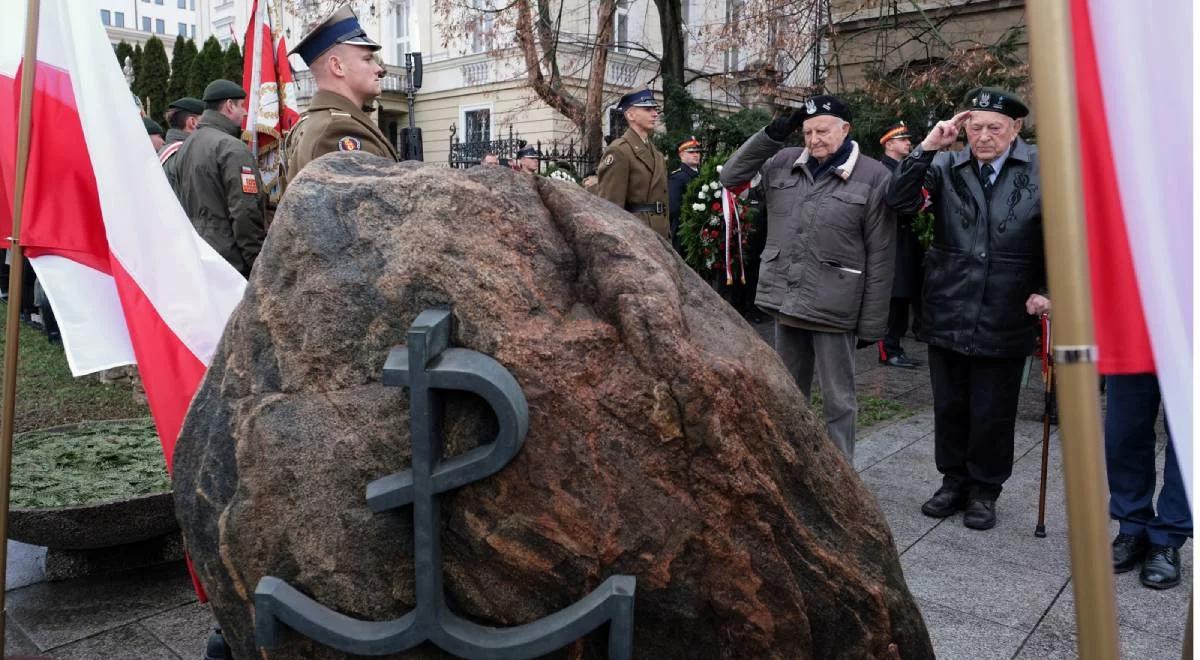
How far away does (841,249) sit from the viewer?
418 centimetres

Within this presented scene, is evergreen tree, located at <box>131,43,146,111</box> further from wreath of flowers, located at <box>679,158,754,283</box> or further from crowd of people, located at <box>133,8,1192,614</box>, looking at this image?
crowd of people, located at <box>133,8,1192,614</box>

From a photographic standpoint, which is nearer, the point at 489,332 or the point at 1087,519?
the point at 1087,519

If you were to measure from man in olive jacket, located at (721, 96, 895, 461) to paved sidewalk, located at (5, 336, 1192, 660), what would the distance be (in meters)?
0.78

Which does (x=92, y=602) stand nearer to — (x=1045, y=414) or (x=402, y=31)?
(x=1045, y=414)

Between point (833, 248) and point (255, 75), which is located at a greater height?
point (255, 75)

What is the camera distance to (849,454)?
14.8 ft

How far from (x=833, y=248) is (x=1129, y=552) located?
1729 mm

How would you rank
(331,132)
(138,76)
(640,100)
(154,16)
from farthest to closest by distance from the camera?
1. (154,16)
2. (138,76)
3. (640,100)
4. (331,132)

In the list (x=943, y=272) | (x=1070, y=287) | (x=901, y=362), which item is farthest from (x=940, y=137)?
(x=901, y=362)

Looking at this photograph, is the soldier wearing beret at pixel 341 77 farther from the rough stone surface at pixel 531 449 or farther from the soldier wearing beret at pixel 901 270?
the soldier wearing beret at pixel 901 270

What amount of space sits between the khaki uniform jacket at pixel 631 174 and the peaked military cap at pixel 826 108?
2.58 meters

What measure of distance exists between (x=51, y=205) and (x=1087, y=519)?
9.13 feet

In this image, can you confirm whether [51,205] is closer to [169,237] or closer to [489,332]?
[169,237]

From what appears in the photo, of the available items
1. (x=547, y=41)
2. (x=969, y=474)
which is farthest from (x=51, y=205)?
(x=547, y=41)
